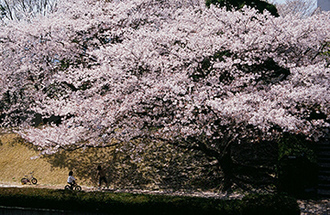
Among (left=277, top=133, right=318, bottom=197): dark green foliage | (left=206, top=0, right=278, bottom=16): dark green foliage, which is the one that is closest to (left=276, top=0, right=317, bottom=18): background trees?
(left=206, top=0, right=278, bottom=16): dark green foliage

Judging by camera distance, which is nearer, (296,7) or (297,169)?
(297,169)

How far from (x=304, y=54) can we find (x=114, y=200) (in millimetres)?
10010

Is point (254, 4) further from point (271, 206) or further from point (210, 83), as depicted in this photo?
point (271, 206)

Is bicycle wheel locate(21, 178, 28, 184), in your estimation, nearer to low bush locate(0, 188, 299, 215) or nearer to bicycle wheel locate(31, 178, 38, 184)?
bicycle wheel locate(31, 178, 38, 184)

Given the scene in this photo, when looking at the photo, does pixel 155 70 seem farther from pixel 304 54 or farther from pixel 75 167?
pixel 75 167

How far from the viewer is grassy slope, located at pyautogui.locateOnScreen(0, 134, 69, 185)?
16645 millimetres

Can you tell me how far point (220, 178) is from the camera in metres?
14.4

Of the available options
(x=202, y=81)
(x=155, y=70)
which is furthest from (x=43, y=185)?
(x=202, y=81)

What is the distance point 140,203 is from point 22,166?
10.8 m

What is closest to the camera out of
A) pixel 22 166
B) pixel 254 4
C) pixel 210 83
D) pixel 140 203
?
pixel 140 203

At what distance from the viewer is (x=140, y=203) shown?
10102mm

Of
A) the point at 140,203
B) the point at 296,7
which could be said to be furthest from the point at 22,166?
the point at 296,7

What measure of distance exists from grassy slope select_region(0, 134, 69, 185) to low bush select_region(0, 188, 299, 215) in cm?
437

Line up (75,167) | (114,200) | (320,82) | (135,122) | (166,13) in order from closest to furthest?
(114,200) < (320,82) < (135,122) < (75,167) < (166,13)
